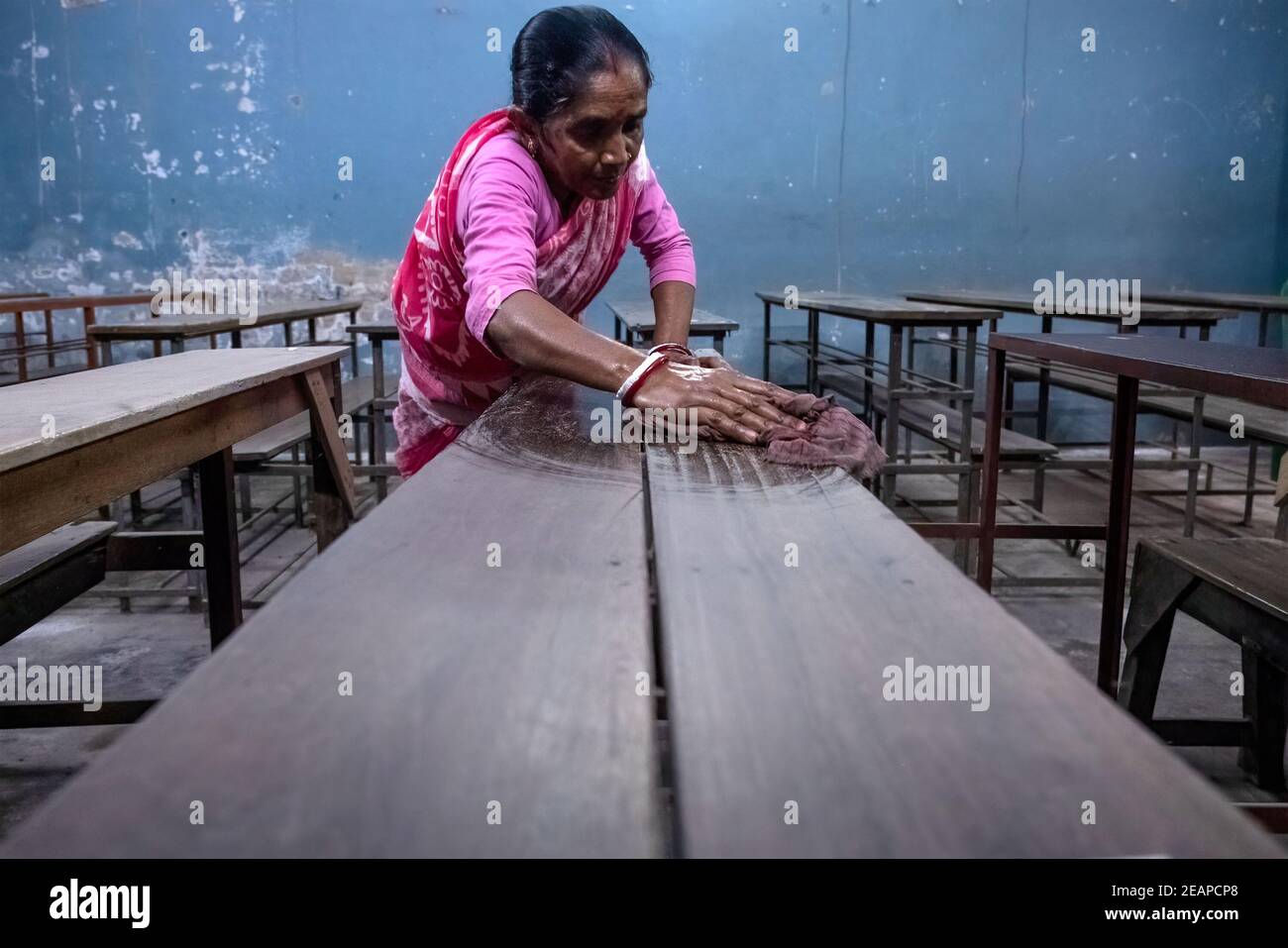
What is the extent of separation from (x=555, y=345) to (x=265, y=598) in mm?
2339

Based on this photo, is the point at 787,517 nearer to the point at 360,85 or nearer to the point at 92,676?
the point at 92,676

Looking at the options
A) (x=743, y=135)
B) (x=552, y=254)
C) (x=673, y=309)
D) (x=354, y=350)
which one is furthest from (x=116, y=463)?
(x=743, y=135)

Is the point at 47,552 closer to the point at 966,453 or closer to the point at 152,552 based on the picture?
the point at 152,552

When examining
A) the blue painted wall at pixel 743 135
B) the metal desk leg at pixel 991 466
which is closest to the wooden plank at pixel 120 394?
the metal desk leg at pixel 991 466

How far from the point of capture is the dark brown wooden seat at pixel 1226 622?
4.96 feet

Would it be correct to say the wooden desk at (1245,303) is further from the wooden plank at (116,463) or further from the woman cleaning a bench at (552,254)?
the wooden plank at (116,463)

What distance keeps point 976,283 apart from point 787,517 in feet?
17.1

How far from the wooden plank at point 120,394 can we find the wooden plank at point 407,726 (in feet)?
2.03

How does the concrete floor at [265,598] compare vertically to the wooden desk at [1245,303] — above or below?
below

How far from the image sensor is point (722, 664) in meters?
0.49

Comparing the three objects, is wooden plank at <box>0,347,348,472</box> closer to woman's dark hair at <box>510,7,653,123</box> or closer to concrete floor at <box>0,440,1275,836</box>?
woman's dark hair at <box>510,7,653,123</box>

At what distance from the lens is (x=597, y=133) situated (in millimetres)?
1271

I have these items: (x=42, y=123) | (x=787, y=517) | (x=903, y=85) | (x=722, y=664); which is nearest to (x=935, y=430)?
(x=903, y=85)

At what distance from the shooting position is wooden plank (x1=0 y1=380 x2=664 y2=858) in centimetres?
35
